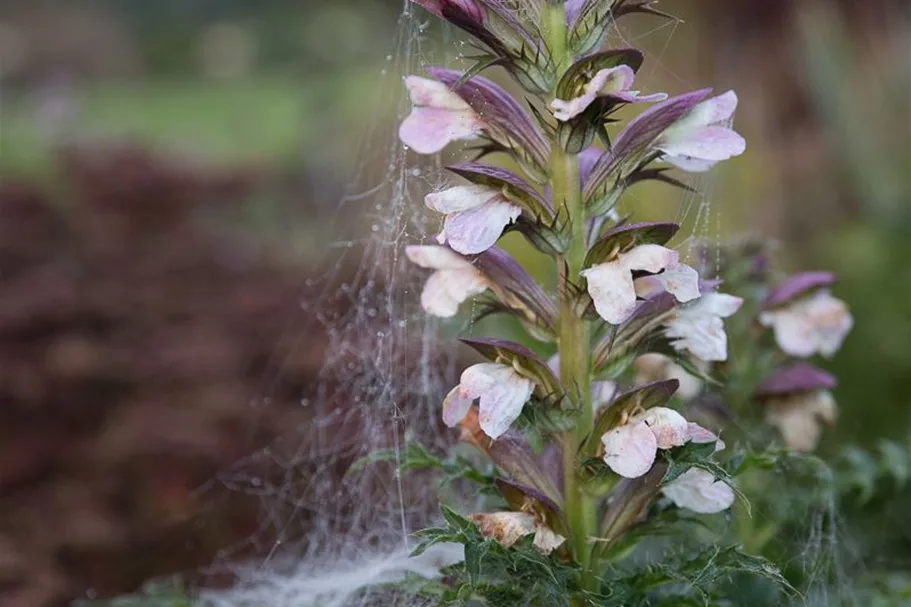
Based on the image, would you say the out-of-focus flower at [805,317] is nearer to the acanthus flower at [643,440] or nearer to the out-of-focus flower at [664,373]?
the out-of-focus flower at [664,373]

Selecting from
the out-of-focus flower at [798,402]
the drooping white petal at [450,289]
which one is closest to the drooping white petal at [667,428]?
the drooping white petal at [450,289]

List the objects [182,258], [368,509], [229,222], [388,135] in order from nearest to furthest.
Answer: [368,509], [388,135], [182,258], [229,222]

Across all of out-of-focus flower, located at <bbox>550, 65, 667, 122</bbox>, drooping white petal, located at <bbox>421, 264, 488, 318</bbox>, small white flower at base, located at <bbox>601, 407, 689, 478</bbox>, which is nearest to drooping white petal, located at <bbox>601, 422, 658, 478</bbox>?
small white flower at base, located at <bbox>601, 407, 689, 478</bbox>

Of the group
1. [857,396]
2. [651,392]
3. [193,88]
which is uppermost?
[651,392]

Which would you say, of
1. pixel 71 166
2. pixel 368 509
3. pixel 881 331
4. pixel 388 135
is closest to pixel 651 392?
pixel 368 509

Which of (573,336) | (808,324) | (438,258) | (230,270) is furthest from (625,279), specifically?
(230,270)

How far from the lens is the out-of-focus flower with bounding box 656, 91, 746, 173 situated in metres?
1.04

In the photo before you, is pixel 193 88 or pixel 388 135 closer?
pixel 388 135

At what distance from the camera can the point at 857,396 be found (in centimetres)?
285

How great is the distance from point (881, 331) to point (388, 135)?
2.00 meters

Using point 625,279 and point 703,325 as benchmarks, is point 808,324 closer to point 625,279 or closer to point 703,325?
point 703,325

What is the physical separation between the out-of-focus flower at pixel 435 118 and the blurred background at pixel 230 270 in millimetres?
411

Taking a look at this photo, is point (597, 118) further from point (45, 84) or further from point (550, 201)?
point (45, 84)

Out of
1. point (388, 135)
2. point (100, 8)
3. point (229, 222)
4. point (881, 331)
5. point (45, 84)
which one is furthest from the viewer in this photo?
point (100, 8)
